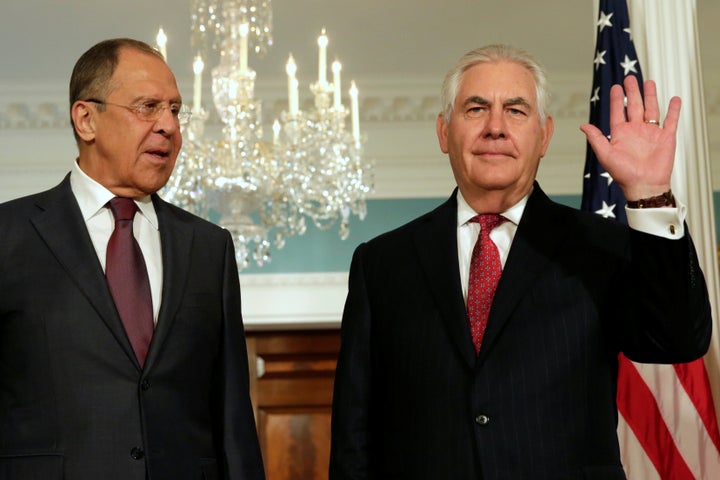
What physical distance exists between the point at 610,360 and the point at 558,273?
0.69 feet

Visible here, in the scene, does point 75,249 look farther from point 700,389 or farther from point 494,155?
point 700,389

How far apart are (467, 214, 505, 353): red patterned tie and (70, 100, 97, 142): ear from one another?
86 cm

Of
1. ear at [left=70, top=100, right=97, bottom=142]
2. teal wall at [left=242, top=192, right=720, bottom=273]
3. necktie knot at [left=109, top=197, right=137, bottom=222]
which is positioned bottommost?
necktie knot at [left=109, top=197, right=137, bottom=222]

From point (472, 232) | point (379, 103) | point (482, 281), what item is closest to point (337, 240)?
point (379, 103)

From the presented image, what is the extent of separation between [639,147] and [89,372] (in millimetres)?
1135

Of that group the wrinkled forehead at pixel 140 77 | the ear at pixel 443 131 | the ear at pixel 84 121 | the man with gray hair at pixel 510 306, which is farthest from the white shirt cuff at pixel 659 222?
the ear at pixel 84 121

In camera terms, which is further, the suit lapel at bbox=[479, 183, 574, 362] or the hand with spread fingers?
the suit lapel at bbox=[479, 183, 574, 362]

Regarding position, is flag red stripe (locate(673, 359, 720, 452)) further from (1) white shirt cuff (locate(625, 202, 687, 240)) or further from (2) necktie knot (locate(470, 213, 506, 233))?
(1) white shirt cuff (locate(625, 202, 687, 240))

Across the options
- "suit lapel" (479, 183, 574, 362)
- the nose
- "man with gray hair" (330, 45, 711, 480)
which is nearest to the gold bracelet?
"man with gray hair" (330, 45, 711, 480)

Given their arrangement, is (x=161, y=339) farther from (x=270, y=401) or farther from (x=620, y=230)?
(x=270, y=401)

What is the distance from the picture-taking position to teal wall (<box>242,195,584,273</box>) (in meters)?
7.29

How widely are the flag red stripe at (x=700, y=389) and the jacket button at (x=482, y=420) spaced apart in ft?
3.99

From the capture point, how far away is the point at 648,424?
307 centimetres

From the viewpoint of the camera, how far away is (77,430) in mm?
1965
